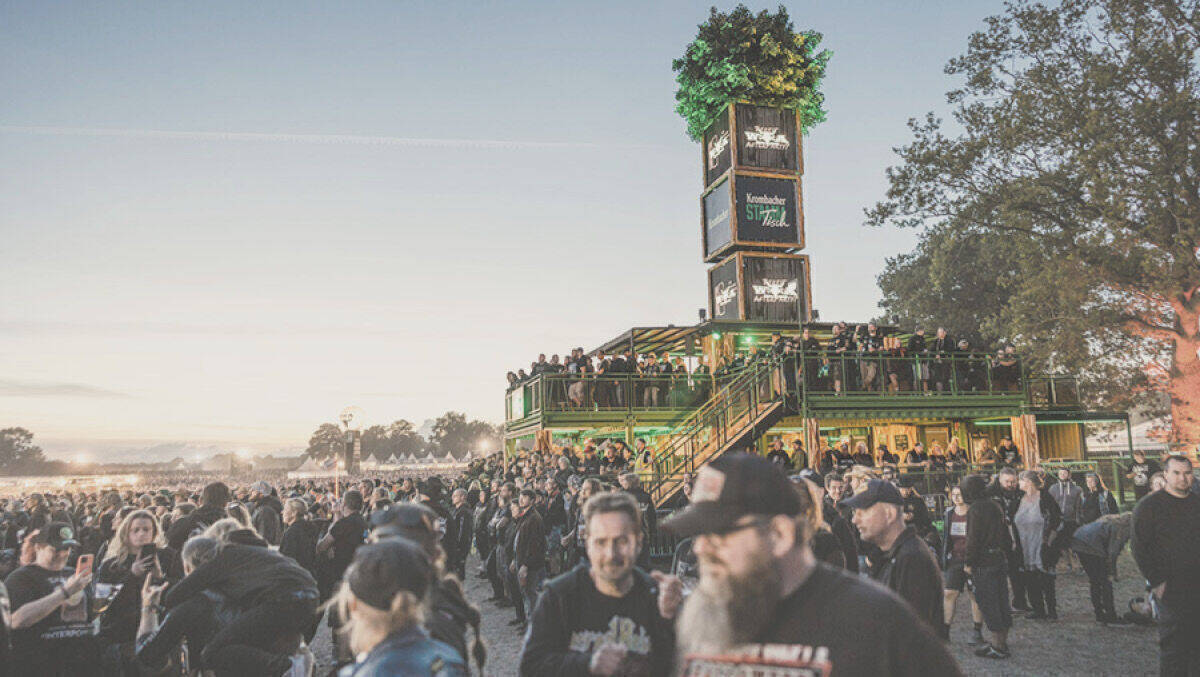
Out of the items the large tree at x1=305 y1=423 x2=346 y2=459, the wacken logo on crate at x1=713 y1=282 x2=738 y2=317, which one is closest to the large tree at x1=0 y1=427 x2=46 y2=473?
the large tree at x1=305 y1=423 x2=346 y2=459

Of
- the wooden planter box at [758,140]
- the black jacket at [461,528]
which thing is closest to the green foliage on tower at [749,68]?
the wooden planter box at [758,140]

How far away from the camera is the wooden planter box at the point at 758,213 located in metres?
34.9

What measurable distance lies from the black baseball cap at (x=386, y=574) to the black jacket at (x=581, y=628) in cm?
70

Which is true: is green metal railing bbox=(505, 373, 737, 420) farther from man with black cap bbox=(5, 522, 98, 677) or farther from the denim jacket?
the denim jacket

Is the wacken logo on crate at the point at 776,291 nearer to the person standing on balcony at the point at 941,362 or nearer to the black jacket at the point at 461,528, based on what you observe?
the person standing on balcony at the point at 941,362

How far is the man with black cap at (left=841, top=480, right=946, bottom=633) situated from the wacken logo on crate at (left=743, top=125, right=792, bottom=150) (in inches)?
1280

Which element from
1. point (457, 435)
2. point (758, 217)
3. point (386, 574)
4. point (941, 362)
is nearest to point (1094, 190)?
point (941, 362)

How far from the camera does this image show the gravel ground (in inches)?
334

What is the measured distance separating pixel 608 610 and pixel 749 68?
3615 cm

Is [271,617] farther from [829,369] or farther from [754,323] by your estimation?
[754,323]

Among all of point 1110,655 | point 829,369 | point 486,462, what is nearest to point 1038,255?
point 829,369

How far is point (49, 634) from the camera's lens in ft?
17.8

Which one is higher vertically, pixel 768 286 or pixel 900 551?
pixel 768 286

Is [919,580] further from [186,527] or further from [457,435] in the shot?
[457,435]
